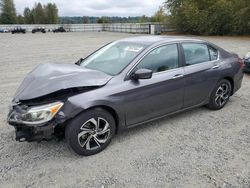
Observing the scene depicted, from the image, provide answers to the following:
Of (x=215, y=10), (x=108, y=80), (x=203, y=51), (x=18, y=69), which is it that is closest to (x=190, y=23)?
(x=215, y=10)

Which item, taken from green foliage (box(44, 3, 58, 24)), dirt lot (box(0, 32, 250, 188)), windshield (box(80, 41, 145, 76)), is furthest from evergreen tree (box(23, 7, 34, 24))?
dirt lot (box(0, 32, 250, 188))

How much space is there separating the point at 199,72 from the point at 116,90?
5.34ft

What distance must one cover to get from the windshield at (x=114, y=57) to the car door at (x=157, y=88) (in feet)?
0.68

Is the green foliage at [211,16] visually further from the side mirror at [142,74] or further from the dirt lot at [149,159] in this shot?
the side mirror at [142,74]

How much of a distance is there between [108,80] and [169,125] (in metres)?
1.38

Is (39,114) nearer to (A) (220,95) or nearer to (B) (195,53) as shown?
(B) (195,53)

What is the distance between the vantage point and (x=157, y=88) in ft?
11.2

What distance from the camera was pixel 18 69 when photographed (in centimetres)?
807

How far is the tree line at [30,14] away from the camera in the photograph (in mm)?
63181

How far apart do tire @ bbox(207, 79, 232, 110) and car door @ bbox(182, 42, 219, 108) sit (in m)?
0.15

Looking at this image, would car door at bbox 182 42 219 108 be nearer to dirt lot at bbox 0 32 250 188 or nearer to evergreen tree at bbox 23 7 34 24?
dirt lot at bbox 0 32 250 188

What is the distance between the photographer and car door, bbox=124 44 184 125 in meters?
3.22

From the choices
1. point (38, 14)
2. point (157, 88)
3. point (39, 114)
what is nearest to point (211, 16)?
point (157, 88)

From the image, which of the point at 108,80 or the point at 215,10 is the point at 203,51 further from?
the point at 215,10
